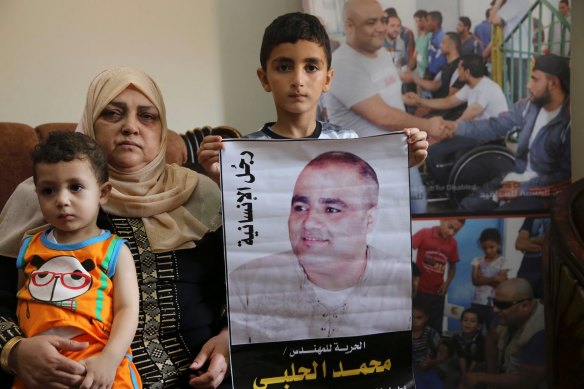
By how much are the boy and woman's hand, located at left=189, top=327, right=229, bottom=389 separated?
1044 millimetres

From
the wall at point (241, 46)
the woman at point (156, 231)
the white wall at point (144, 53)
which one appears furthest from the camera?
the wall at point (241, 46)

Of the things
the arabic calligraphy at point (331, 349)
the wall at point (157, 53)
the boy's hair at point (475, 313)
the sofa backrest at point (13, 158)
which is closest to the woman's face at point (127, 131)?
the sofa backrest at point (13, 158)

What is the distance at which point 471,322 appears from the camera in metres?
2.25

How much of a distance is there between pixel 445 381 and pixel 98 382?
1.55m

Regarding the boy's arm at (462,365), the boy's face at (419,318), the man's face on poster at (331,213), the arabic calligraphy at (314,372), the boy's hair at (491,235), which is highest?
the man's face on poster at (331,213)

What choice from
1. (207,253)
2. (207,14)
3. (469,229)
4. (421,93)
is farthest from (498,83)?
(207,253)

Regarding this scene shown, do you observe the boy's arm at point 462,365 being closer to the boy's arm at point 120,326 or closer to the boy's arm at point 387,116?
the boy's arm at point 387,116

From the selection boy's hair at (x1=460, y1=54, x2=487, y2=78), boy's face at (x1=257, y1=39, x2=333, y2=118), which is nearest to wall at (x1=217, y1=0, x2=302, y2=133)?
boy's hair at (x1=460, y1=54, x2=487, y2=78)

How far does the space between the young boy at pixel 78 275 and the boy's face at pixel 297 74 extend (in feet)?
1.44

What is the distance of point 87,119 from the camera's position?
1.48 m

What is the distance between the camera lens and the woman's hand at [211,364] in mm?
1283

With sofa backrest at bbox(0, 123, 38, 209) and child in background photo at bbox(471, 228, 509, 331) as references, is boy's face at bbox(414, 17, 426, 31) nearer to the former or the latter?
child in background photo at bbox(471, 228, 509, 331)

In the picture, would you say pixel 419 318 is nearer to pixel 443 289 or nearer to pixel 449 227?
pixel 443 289

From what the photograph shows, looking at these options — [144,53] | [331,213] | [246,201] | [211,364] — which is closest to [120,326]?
[211,364]
